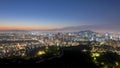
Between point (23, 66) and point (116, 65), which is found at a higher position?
point (23, 66)

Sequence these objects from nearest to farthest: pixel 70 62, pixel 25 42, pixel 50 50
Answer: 1. pixel 70 62
2. pixel 50 50
3. pixel 25 42

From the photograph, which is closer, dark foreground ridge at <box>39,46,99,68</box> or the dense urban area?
dark foreground ridge at <box>39,46,99,68</box>

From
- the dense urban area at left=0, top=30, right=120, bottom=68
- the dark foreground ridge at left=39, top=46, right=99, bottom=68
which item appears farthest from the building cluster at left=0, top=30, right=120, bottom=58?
the dark foreground ridge at left=39, top=46, right=99, bottom=68

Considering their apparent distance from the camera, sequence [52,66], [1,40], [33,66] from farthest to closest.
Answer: [1,40] < [52,66] < [33,66]

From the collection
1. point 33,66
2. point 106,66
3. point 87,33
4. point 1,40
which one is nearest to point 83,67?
point 106,66

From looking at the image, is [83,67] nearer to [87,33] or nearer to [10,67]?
[10,67]

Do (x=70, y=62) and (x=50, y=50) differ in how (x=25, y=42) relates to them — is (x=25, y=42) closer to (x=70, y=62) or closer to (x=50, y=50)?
(x=50, y=50)

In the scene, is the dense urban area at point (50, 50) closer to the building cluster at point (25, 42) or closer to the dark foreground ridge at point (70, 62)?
the building cluster at point (25, 42)

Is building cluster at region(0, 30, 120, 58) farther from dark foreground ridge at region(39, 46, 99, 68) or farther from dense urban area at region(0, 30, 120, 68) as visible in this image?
dark foreground ridge at region(39, 46, 99, 68)

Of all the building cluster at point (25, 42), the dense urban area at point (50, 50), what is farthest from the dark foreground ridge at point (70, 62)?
the building cluster at point (25, 42)

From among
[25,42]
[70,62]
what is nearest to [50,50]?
[70,62]

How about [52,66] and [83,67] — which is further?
[83,67]
